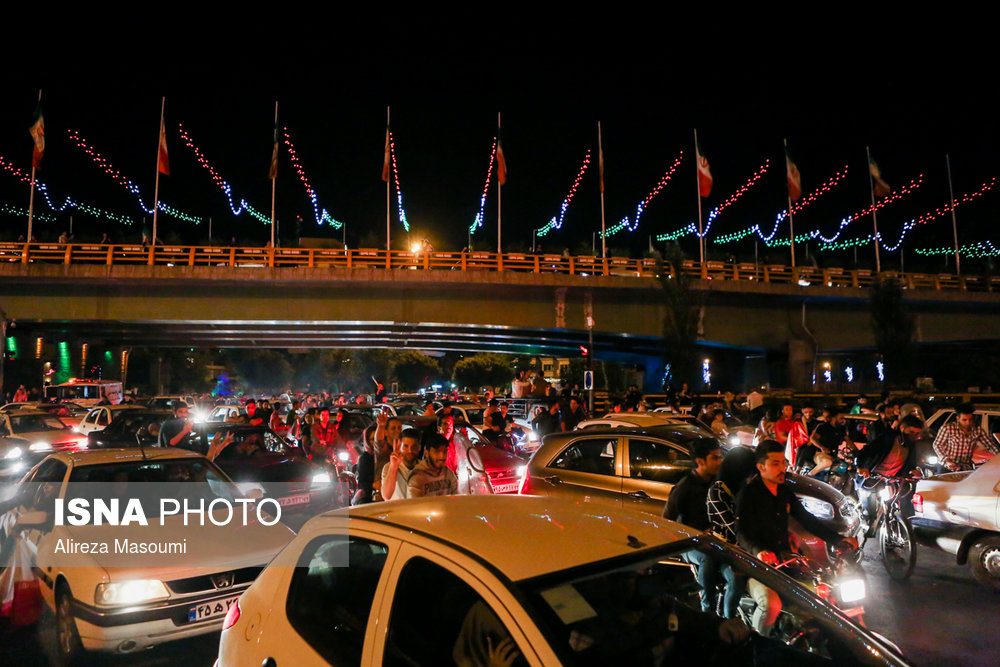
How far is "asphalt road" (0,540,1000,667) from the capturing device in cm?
491

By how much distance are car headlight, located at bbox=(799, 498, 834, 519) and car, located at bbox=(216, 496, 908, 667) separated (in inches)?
193

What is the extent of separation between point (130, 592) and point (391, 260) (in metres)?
26.3

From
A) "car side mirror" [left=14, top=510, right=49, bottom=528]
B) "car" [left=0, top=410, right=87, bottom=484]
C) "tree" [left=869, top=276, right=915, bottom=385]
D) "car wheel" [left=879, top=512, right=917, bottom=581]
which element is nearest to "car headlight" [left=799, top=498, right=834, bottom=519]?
"car wheel" [left=879, top=512, right=917, bottom=581]

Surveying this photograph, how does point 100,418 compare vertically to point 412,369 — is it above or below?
below

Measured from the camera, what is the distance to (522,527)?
2.52 meters

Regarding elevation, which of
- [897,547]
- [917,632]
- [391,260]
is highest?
[391,260]

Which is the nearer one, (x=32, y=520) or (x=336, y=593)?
(x=336, y=593)

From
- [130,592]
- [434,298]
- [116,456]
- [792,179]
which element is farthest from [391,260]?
[130,592]

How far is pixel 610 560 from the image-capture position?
230 cm

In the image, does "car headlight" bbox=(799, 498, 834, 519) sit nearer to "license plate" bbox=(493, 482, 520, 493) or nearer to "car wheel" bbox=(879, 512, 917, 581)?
"car wheel" bbox=(879, 512, 917, 581)

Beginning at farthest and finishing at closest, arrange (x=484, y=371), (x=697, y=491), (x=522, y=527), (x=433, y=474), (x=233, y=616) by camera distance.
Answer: (x=484, y=371) < (x=433, y=474) < (x=697, y=491) < (x=233, y=616) < (x=522, y=527)

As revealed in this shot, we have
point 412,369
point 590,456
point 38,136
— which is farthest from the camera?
point 412,369

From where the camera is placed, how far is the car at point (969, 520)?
646cm

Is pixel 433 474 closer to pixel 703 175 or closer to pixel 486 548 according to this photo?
pixel 486 548
